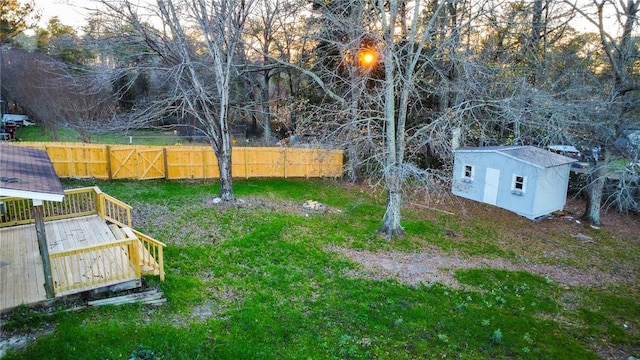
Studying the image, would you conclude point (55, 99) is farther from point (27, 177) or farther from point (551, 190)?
point (551, 190)

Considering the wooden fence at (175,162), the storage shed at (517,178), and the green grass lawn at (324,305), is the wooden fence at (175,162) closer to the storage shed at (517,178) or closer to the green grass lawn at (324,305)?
the green grass lawn at (324,305)

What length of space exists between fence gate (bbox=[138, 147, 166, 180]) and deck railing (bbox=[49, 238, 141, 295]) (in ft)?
32.2

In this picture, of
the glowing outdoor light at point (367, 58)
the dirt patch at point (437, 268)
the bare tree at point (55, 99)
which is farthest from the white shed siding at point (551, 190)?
the bare tree at point (55, 99)

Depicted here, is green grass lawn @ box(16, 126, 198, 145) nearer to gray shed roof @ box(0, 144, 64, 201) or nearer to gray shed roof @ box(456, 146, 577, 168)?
gray shed roof @ box(0, 144, 64, 201)

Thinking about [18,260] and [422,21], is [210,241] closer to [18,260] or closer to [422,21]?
[18,260]

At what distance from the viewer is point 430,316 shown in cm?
790

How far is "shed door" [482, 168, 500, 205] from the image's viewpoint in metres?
16.6

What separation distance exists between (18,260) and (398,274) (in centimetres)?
852

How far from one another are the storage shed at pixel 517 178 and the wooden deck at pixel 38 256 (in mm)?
12061

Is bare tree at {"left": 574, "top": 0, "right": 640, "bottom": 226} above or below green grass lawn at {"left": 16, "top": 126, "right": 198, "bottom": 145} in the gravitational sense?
above

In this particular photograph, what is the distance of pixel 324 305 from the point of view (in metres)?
7.98

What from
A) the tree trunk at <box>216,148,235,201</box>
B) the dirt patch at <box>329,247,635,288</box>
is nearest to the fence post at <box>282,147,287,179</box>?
the tree trunk at <box>216,148,235,201</box>

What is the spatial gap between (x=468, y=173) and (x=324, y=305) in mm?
12451

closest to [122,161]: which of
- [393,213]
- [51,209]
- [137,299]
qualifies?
[51,209]
